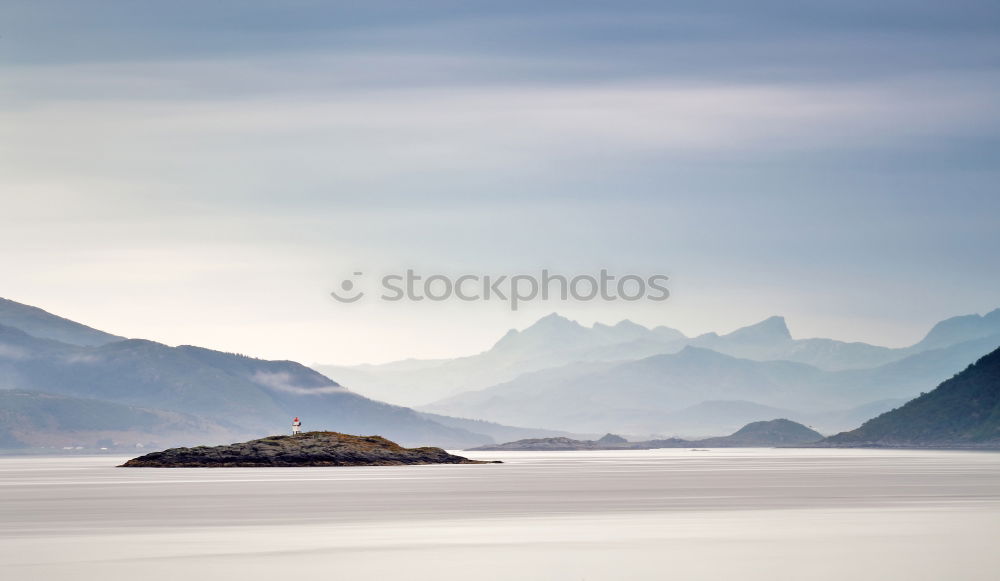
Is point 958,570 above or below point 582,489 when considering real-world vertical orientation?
below

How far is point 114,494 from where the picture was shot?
100188mm

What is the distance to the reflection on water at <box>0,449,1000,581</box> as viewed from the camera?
146 ft

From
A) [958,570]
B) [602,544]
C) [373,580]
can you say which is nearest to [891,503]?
[602,544]

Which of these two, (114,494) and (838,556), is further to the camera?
(114,494)

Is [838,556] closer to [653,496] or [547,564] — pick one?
[547,564]

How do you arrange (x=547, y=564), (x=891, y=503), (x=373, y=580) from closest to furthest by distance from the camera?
(x=373, y=580), (x=547, y=564), (x=891, y=503)

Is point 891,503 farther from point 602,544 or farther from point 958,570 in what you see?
point 958,570

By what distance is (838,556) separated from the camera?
47.7 metres

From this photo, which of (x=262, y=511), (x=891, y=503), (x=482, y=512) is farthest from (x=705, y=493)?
(x=262, y=511)

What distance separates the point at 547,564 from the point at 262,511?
3253 centimetres

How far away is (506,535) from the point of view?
2258 inches

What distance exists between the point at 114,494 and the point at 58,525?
3692 centimetres

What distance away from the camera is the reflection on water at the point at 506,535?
44.5 meters

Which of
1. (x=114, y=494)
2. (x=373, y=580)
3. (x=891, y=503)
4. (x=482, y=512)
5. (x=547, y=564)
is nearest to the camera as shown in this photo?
(x=373, y=580)
